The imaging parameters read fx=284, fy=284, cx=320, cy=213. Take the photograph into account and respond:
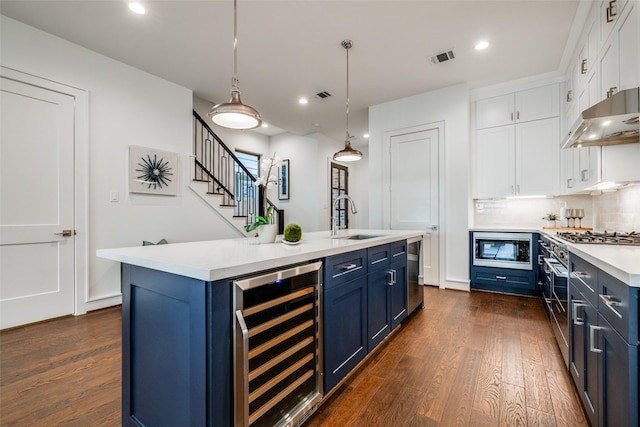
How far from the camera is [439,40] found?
3137mm

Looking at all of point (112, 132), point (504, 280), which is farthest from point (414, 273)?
point (112, 132)

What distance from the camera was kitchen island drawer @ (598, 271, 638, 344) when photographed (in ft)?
3.10

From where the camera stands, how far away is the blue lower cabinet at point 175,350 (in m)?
1.03

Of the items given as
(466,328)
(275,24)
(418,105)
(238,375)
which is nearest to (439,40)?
(418,105)

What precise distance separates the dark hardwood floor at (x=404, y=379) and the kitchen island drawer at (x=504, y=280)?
100cm

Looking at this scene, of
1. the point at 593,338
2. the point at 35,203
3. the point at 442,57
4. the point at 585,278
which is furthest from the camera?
the point at 442,57

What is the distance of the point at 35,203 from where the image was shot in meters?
2.92

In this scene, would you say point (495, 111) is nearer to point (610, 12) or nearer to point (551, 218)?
point (551, 218)

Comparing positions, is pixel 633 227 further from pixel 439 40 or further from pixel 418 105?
pixel 418 105

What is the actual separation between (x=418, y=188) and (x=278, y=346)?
3775mm

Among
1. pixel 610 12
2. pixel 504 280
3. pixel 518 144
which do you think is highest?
pixel 610 12

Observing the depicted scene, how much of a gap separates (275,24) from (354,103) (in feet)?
7.40

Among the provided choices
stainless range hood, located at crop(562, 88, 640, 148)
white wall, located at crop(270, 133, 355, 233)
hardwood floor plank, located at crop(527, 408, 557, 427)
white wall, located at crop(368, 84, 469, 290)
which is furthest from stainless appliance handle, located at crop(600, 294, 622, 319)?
white wall, located at crop(270, 133, 355, 233)

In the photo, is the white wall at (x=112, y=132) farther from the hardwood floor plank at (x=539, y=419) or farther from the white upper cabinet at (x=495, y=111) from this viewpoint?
the white upper cabinet at (x=495, y=111)
